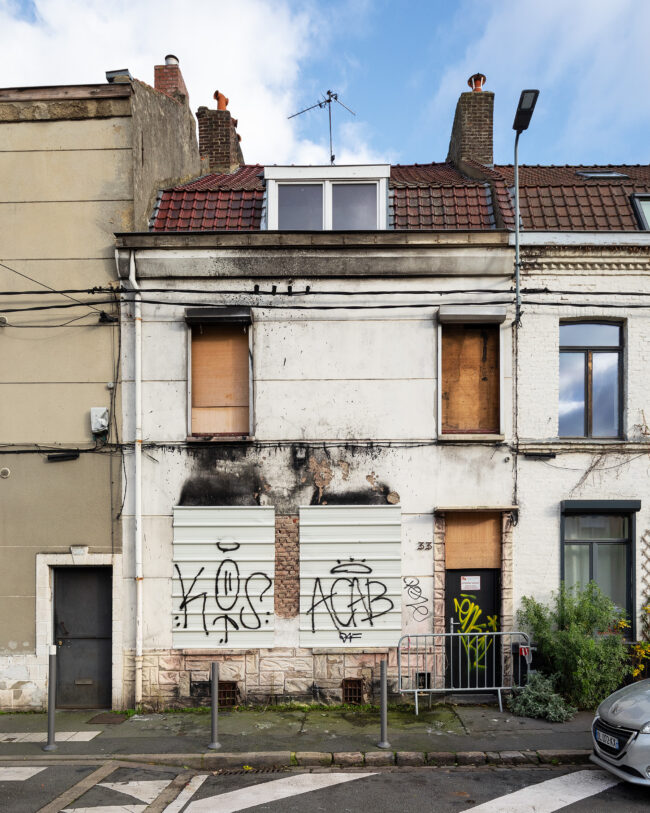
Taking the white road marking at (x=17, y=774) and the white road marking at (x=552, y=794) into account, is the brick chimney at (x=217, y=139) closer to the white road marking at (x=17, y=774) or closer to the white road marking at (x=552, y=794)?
the white road marking at (x=17, y=774)

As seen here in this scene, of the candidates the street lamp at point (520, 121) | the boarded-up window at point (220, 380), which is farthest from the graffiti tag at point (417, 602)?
the street lamp at point (520, 121)

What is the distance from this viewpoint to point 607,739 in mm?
7012

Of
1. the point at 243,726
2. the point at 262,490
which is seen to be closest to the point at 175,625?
the point at 243,726

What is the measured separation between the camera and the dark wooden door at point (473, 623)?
975 centimetres

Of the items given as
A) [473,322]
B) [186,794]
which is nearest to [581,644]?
[473,322]

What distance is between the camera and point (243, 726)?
8719mm

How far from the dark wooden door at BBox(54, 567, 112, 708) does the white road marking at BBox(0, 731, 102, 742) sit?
3.49ft

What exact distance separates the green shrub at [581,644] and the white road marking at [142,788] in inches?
229

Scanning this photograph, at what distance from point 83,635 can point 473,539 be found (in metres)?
6.61

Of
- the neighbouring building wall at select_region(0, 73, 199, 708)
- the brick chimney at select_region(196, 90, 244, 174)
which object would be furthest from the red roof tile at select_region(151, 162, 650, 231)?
the brick chimney at select_region(196, 90, 244, 174)

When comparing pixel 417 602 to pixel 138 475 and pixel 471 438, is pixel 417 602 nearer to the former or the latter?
pixel 471 438

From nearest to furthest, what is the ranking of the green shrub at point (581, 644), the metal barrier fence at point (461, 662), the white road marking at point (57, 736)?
1. the white road marking at point (57, 736)
2. the green shrub at point (581, 644)
3. the metal barrier fence at point (461, 662)

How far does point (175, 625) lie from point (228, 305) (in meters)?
5.30

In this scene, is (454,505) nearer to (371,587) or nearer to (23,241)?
(371,587)
